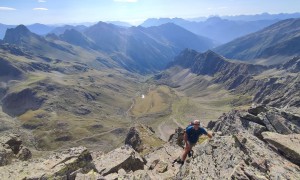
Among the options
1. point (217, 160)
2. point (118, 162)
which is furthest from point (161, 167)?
point (217, 160)

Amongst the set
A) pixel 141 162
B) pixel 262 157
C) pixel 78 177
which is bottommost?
pixel 141 162

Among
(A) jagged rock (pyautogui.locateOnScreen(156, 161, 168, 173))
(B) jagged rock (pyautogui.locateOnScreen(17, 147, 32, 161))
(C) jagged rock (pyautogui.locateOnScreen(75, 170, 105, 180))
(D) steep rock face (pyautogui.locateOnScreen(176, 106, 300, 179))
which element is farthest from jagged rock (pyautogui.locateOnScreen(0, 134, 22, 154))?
(D) steep rock face (pyautogui.locateOnScreen(176, 106, 300, 179))

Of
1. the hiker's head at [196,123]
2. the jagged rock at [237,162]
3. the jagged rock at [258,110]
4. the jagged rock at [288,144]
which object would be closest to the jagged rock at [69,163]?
the jagged rock at [237,162]

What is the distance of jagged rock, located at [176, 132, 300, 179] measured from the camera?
32500 mm

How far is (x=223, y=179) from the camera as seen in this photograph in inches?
1296

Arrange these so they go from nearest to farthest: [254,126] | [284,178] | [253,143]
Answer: [284,178] → [253,143] → [254,126]

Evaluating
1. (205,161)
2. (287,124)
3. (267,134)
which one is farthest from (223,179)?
(287,124)

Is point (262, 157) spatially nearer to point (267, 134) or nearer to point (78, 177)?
point (267, 134)

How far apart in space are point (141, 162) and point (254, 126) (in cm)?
1890

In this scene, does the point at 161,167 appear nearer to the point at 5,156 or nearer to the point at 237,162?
the point at 237,162

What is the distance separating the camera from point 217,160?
39125 millimetres

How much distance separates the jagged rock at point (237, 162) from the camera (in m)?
32.5

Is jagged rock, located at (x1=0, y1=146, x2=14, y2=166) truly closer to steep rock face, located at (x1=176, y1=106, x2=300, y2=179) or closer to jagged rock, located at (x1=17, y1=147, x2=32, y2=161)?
jagged rock, located at (x1=17, y1=147, x2=32, y2=161)

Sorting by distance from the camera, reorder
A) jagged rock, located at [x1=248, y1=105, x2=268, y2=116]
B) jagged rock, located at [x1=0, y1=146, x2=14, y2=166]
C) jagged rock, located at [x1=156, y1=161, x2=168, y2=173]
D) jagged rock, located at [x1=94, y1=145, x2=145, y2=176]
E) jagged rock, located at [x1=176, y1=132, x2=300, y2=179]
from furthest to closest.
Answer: jagged rock, located at [x1=248, y1=105, x2=268, y2=116] → jagged rock, located at [x1=0, y1=146, x2=14, y2=166] → jagged rock, located at [x1=156, y1=161, x2=168, y2=173] → jagged rock, located at [x1=94, y1=145, x2=145, y2=176] → jagged rock, located at [x1=176, y1=132, x2=300, y2=179]
